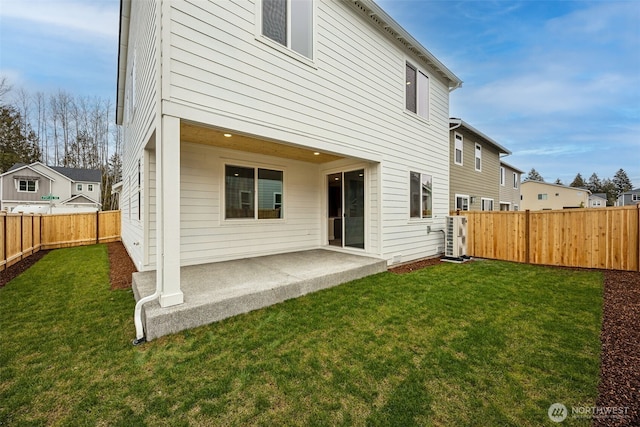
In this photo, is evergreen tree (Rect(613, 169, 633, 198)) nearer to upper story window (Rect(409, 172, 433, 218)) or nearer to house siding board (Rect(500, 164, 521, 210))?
house siding board (Rect(500, 164, 521, 210))

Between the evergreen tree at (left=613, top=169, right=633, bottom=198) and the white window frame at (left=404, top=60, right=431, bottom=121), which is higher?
the evergreen tree at (left=613, top=169, right=633, bottom=198)

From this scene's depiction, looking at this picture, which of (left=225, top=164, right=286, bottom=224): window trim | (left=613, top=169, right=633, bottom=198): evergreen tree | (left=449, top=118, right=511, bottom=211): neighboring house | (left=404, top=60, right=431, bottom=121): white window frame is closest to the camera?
(left=225, top=164, right=286, bottom=224): window trim

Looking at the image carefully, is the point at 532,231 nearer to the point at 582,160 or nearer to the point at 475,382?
the point at 475,382

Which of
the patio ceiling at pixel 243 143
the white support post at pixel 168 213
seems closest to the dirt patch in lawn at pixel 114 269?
the white support post at pixel 168 213

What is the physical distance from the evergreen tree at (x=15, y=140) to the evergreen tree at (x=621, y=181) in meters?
90.0

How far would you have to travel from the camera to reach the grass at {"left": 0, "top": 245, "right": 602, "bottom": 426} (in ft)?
6.12

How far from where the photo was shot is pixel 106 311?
12.0 ft

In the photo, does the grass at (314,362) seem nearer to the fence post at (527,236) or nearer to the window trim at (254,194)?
the window trim at (254,194)


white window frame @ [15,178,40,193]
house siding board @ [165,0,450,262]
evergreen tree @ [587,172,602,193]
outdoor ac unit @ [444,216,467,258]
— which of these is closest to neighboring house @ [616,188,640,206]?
evergreen tree @ [587,172,602,193]

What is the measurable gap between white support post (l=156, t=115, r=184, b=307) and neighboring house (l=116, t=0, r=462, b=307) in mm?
13

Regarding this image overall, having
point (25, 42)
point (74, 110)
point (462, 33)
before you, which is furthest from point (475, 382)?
point (74, 110)

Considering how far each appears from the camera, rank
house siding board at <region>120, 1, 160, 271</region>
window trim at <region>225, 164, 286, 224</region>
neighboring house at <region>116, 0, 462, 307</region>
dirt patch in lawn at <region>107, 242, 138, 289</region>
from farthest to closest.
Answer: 1. window trim at <region>225, 164, 286, 224</region>
2. dirt patch in lawn at <region>107, 242, 138, 289</region>
3. house siding board at <region>120, 1, 160, 271</region>
4. neighboring house at <region>116, 0, 462, 307</region>

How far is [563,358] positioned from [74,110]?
3398cm

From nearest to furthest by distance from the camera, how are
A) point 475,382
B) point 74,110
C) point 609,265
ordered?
point 475,382 < point 609,265 < point 74,110
